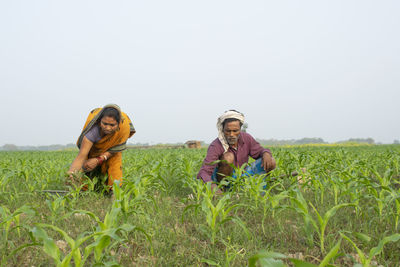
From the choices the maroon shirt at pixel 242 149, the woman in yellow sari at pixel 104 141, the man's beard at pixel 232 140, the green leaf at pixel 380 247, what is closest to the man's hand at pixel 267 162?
the maroon shirt at pixel 242 149

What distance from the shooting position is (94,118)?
3.95 metres

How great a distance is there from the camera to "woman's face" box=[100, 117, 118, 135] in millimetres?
3703

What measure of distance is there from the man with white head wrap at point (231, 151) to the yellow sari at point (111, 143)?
1.32m

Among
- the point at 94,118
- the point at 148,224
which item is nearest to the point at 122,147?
the point at 94,118

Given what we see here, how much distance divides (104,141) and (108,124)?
19.0 inches

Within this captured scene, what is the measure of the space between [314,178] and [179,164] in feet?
8.29

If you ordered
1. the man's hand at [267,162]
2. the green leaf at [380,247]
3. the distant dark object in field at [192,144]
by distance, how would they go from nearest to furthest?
the green leaf at [380,247]
the man's hand at [267,162]
the distant dark object in field at [192,144]

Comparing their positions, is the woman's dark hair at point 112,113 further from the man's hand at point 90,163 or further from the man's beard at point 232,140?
the man's beard at point 232,140

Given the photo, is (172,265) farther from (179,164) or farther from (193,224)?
(179,164)

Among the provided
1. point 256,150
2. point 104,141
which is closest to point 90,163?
point 104,141

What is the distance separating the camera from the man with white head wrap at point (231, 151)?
3.87m

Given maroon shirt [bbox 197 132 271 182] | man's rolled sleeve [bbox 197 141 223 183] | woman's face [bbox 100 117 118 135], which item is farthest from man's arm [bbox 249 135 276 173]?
woman's face [bbox 100 117 118 135]

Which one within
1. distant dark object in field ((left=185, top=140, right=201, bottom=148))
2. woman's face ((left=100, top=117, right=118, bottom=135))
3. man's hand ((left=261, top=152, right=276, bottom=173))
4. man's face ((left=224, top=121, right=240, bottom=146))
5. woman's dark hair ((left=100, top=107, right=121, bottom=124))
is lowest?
distant dark object in field ((left=185, top=140, right=201, bottom=148))

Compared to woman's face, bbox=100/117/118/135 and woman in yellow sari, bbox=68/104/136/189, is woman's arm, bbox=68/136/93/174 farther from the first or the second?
woman's face, bbox=100/117/118/135
